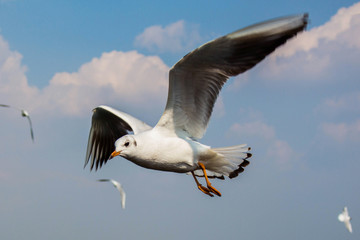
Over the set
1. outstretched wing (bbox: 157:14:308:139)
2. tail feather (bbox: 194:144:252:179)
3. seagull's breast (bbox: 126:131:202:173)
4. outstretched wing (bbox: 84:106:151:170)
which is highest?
outstretched wing (bbox: 84:106:151:170)

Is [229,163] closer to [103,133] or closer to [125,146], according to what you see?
[125,146]

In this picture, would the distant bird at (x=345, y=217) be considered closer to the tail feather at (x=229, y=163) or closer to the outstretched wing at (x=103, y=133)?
the tail feather at (x=229, y=163)

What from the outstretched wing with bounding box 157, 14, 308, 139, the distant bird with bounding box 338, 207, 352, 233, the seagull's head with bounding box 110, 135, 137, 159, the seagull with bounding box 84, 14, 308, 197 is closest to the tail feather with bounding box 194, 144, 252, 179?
the seagull with bounding box 84, 14, 308, 197

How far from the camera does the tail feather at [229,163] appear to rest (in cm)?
856

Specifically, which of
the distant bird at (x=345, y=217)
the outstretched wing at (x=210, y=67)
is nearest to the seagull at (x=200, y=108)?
the outstretched wing at (x=210, y=67)

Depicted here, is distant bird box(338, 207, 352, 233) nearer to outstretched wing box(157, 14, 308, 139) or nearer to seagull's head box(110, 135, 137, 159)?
outstretched wing box(157, 14, 308, 139)

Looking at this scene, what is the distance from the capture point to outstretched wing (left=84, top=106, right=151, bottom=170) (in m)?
10.3

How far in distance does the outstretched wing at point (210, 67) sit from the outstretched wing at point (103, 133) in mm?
2304

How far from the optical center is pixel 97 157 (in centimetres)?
1073

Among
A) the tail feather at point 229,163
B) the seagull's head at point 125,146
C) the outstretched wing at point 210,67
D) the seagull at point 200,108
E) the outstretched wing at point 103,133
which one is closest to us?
the outstretched wing at point 210,67

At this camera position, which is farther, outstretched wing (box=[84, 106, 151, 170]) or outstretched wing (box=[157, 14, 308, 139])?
outstretched wing (box=[84, 106, 151, 170])

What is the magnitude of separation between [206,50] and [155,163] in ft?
6.15

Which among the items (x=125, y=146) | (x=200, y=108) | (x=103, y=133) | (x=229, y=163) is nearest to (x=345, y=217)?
(x=229, y=163)

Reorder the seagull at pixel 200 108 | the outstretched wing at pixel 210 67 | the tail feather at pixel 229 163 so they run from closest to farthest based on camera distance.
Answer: the outstretched wing at pixel 210 67 < the seagull at pixel 200 108 < the tail feather at pixel 229 163
